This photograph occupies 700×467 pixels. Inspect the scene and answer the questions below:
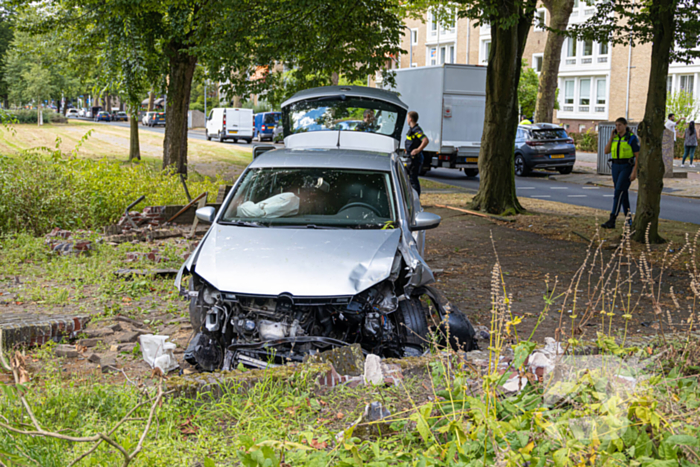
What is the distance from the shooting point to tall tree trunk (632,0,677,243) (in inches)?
375

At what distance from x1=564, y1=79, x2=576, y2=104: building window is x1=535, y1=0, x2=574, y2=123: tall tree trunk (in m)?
20.5

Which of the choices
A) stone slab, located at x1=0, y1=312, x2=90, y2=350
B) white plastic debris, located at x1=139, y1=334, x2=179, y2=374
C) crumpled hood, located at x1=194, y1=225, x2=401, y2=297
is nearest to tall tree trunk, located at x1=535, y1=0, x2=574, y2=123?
crumpled hood, located at x1=194, y1=225, x2=401, y2=297

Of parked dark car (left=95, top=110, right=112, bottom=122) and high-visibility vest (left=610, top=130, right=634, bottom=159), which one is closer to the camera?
high-visibility vest (left=610, top=130, right=634, bottom=159)

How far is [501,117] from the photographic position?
13.2m

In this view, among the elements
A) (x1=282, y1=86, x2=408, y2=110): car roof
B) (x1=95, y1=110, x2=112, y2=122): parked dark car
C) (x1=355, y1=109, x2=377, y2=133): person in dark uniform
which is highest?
(x1=95, y1=110, x2=112, y2=122): parked dark car

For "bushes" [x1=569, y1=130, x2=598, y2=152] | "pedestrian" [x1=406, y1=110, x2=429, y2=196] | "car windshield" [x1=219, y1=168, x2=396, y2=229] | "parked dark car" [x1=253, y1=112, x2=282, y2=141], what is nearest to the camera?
"car windshield" [x1=219, y1=168, x2=396, y2=229]

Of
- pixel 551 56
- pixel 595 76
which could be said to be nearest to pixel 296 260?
pixel 551 56

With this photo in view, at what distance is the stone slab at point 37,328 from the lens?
5.23 metres

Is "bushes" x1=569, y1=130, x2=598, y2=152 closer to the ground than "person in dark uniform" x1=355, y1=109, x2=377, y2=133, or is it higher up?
higher up

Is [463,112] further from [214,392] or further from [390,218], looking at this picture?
[214,392]

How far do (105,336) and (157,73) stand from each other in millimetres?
12787

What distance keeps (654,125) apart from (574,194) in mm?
9127

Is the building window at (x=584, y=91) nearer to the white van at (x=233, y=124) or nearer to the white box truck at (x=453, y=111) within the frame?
the white van at (x=233, y=124)

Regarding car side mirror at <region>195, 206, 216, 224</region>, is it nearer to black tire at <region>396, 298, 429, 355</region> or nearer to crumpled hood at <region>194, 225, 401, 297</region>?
crumpled hood at <region>194, 225, 401, 297</region>
